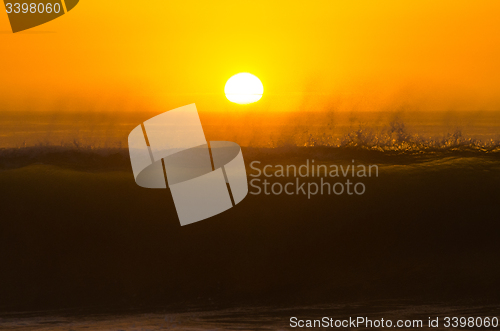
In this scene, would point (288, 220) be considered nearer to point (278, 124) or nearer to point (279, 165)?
point (279, 165)

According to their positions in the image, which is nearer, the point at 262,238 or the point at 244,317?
the point at 244,317

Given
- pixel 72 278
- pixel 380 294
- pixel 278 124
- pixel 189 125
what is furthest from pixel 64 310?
pixel 278 124

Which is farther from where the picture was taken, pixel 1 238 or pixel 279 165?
pixel 279 165

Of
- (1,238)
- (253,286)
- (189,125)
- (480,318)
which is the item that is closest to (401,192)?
(480,318)

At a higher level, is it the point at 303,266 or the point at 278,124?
the point at 278,124

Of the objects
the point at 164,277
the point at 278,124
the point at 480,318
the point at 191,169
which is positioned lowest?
the point at 480,318

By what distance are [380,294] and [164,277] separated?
190 cm

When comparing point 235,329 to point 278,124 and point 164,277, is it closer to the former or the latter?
point 164,277

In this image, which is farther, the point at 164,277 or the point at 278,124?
the point at 278,124

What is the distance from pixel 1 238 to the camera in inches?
155

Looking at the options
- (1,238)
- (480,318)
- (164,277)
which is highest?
(1,238)

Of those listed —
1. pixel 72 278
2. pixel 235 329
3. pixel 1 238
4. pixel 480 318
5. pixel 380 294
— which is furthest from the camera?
pixel 1 238

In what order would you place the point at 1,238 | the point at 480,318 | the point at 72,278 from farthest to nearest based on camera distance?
1. the point at 1,238
2. the point at 72,278
3. the point at 480,318

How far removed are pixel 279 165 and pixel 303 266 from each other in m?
1.46
